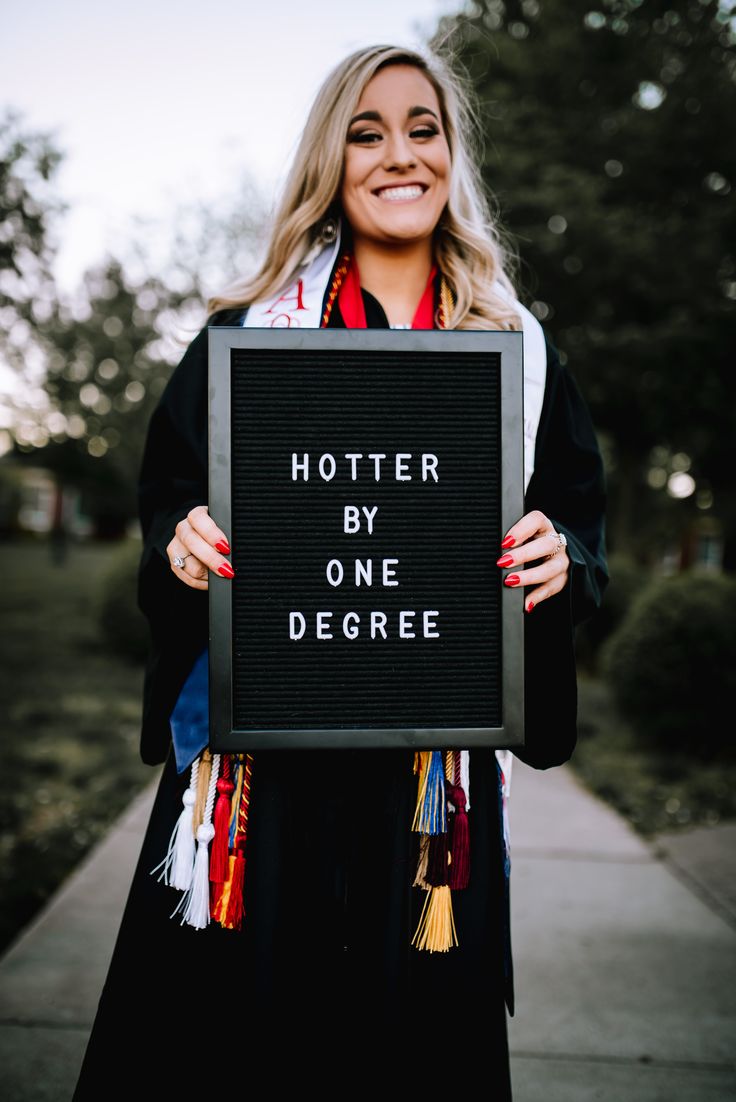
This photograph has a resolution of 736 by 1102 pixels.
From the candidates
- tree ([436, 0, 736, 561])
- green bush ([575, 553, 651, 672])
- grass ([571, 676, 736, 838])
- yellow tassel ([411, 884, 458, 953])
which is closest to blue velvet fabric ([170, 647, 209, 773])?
yellow tassel ([411, 884, 458, 953])

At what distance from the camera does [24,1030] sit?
7.98 feet

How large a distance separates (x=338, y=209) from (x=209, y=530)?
0.83m

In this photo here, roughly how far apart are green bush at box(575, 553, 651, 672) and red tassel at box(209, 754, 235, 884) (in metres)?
7.41

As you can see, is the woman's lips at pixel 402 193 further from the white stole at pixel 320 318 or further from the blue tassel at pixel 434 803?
the blue tassel at pixel 434 803

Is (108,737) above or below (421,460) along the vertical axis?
below

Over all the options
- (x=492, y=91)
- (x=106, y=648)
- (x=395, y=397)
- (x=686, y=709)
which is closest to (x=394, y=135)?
(x=395, y=397)

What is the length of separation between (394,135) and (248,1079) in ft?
5.62

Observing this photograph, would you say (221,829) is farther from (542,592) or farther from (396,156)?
(396,156)

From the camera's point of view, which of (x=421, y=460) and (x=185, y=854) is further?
(x=185, y=854)

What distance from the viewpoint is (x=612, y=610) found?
903cm

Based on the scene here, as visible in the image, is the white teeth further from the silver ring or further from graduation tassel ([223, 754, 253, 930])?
graduation tassel ([223, 754, 253, 930])

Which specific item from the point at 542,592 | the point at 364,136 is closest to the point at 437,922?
the point at 542,592

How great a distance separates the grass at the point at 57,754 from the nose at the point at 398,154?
289 centimetres

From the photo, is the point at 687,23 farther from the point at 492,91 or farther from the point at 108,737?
the point at 108,737
